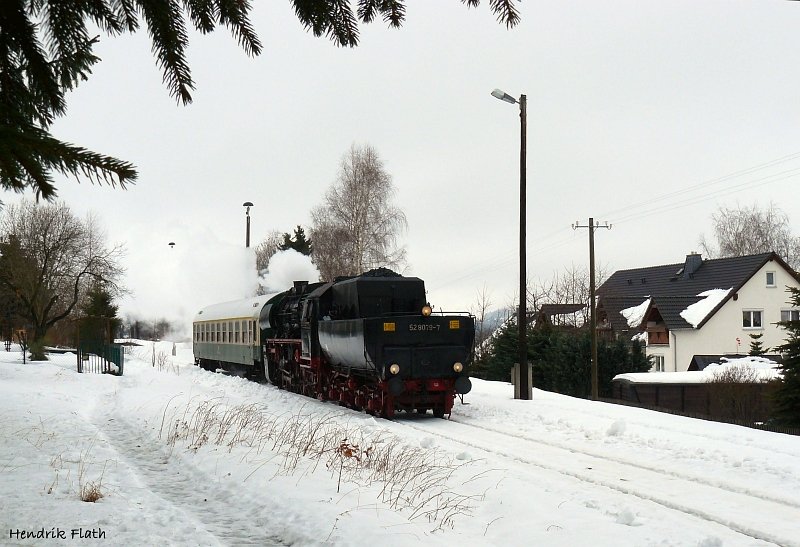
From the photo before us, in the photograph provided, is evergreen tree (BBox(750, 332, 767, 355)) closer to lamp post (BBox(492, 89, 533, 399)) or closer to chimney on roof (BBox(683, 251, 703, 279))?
chimney on roof (BBox(683, 251, 703, 279))

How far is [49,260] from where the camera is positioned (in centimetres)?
3738

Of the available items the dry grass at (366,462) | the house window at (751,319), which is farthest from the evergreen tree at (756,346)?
the dry grass at (366,462)

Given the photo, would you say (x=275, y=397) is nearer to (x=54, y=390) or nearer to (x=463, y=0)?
(x=54, y=390)

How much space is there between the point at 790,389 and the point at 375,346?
32.5ft

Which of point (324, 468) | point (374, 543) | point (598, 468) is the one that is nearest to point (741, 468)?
point (598, 468)

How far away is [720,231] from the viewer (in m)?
72.4

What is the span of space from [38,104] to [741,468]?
9.42 meters

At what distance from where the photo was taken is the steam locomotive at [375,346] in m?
15.3

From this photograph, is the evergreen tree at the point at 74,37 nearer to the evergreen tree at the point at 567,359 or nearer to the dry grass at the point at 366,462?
the dry grass at the point at 366,462

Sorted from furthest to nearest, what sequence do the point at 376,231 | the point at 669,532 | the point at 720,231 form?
the point at 720,231
the point at 376,231
the point at 669,532

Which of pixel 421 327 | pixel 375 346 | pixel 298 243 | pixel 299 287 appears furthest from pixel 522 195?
pixel 298 243

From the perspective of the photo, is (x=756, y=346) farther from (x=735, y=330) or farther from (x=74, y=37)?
(x=74, y=37)

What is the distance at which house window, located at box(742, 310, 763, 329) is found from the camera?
44531mm

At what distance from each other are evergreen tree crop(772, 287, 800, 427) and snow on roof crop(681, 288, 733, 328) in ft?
84.9
